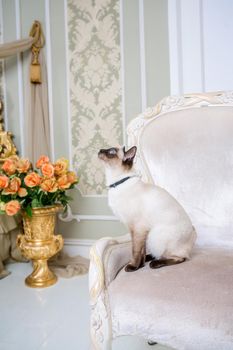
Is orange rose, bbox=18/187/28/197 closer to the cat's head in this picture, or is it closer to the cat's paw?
the cat's head

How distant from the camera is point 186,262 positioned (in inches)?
47.1

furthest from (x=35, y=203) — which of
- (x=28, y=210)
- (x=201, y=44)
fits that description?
(x=201, y=44)

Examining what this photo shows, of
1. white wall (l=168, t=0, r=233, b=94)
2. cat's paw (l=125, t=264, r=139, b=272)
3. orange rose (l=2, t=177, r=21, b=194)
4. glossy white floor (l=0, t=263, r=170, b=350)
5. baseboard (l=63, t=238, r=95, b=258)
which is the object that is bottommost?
glossy white floor (l=0, t=263, r=170, b=350)

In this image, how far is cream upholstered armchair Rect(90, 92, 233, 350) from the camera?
3.07 ft

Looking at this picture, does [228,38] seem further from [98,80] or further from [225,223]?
[225,223]

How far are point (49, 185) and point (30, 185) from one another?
13 centimetres

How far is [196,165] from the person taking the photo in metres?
1.57

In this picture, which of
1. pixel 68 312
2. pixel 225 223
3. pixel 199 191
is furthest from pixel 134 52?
pixel 68 312

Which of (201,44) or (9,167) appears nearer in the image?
(9,167)

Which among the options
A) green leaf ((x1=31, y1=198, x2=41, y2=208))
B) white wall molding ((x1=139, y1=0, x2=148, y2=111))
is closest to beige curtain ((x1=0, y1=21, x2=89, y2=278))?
green leaf ((x1=31, y1=198, x2=41, y2=208))

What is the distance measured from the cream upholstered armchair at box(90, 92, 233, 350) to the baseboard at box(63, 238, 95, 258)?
1.56 metres

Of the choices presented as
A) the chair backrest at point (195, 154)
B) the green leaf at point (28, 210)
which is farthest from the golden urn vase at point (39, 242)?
the chair backrest at point (195, 154)

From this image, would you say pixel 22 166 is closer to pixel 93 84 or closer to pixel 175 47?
pixel 93 84

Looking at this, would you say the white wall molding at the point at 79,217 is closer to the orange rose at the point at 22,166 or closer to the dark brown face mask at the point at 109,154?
the orange rose at the point at 22,166
